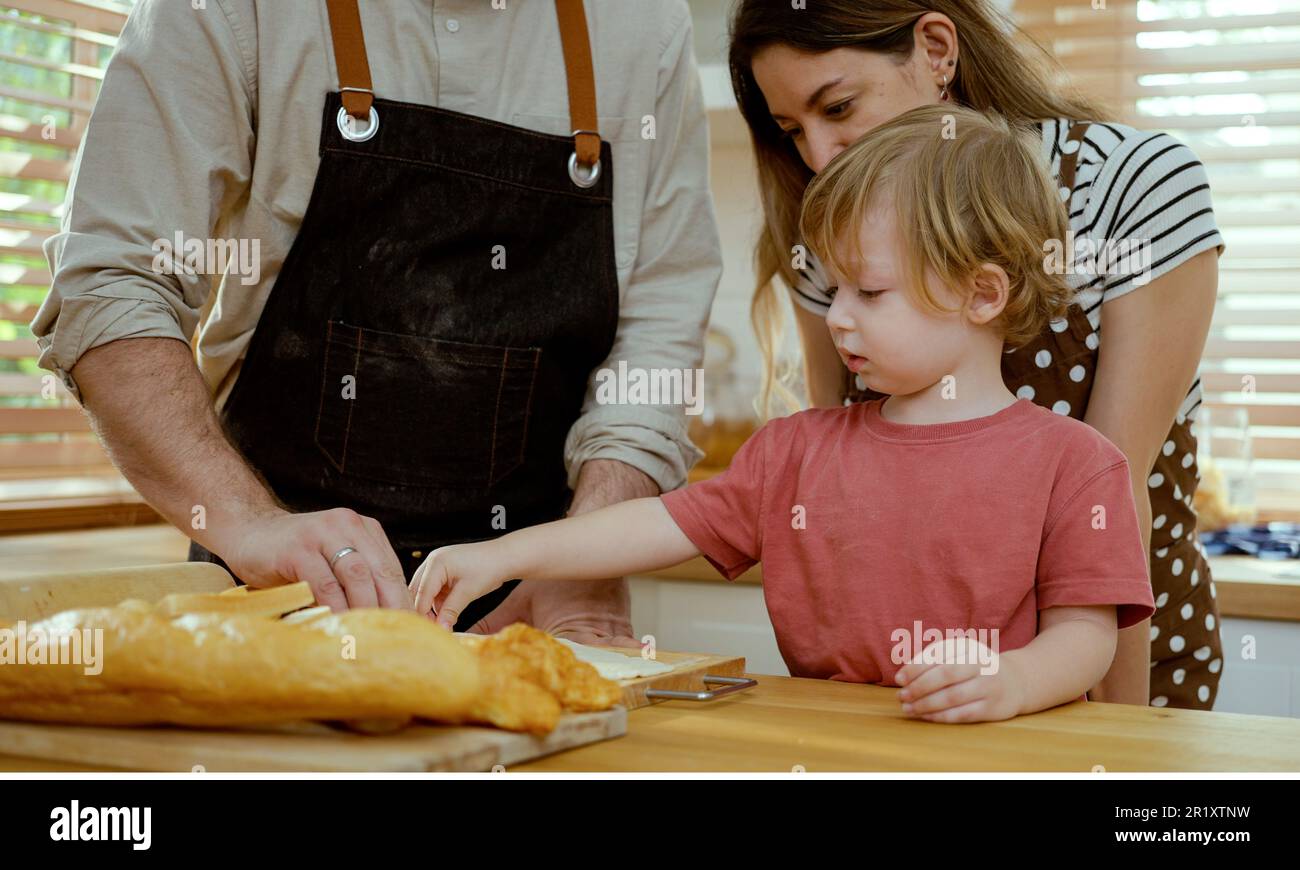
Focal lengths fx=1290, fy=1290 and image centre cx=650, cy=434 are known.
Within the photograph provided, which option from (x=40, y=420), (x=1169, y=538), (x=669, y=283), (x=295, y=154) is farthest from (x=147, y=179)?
(x=1169, y=538)

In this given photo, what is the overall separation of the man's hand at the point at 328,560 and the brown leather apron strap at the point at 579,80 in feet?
1.76

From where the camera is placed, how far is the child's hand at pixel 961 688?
0.80m

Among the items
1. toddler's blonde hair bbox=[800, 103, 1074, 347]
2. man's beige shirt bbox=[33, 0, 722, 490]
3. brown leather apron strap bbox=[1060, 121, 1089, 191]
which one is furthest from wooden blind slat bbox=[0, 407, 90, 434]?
brown leather apron strap bbox=[1060, 121, 1089, 191]

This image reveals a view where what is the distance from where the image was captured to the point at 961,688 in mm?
802

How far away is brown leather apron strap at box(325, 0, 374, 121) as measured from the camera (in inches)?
49.9

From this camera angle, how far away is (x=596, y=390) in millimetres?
1424

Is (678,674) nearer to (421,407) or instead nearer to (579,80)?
(421,407)

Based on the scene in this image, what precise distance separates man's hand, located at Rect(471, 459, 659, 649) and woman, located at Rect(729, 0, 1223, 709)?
0.28 meters

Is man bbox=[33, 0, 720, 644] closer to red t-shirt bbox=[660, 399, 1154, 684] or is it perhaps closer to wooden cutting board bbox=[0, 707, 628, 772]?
red t-shirt bbox=[660, 399, 1154, 684]

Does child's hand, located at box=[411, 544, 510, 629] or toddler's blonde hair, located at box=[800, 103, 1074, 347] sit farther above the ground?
toddler's blonde hair, located at box=[800, 103, 1074, 347]

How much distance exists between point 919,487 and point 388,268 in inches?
23.4

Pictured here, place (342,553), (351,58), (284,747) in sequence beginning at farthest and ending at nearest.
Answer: (351,58) < (342,553) < (284,747)
